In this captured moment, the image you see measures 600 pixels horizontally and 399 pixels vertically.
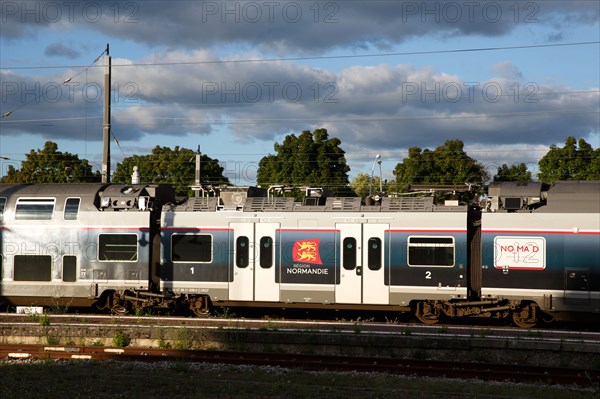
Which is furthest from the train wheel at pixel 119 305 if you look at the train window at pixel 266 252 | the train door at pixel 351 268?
the train door at pixel 351 268

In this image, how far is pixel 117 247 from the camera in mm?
25047

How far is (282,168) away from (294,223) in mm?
37454

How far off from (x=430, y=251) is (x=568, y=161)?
3411cm

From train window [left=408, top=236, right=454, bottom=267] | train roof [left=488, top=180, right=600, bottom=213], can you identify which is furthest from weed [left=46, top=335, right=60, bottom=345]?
train roof [left=488, top=180, right=600, bottom=213]

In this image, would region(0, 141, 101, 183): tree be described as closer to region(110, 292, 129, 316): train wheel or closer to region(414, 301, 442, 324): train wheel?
region(110, 292, 129, 316): train wheel

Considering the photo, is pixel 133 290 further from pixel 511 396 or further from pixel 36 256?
pixel 511 396

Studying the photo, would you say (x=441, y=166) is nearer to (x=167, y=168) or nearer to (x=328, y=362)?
(x=167, y=168)

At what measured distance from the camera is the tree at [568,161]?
52406 millimetres

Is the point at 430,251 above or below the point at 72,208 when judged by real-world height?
below

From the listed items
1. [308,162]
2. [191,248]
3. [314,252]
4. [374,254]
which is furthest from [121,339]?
[308,162]

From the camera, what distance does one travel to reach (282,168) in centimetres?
6134

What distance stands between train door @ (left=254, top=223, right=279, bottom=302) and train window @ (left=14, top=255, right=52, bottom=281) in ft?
23.9

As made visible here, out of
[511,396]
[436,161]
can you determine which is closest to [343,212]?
[511,396]

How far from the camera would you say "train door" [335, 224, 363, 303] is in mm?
23453
